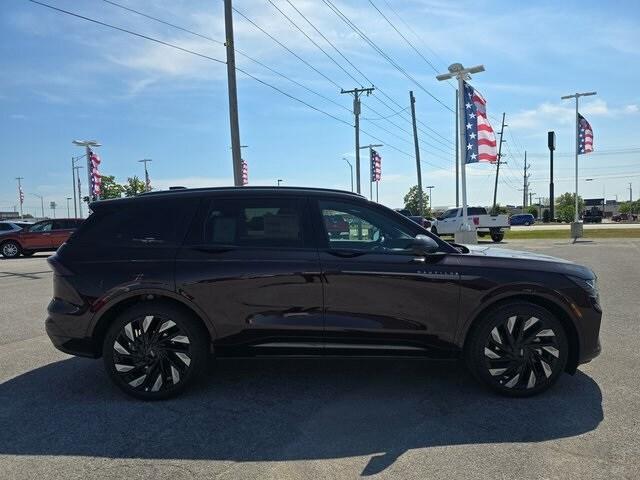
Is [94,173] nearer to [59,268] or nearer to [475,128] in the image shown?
[475,128]

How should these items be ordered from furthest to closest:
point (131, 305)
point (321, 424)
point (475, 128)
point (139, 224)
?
1. point (475, 128)
2. point (139, 224)
3. point (131, 305)
4. point (321, 424)

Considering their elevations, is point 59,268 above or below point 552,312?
above

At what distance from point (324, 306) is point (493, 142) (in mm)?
16607

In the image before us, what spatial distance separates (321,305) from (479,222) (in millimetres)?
27343

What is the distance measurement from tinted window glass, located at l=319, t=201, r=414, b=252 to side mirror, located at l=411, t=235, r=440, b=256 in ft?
0.42

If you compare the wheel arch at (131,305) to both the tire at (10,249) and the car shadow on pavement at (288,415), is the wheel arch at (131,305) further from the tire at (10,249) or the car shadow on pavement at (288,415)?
the tire at (10,249)

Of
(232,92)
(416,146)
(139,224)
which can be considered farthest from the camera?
(416,146)

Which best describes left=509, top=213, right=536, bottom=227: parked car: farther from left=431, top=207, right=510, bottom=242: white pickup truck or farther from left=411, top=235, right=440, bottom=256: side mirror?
left=411, top=235, right=440, bottom=256: side mirror

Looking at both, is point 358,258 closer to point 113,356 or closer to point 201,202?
point 201,202

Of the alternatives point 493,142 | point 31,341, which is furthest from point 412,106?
point 31,341

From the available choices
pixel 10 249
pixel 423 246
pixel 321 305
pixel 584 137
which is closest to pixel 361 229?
pixel 423 246

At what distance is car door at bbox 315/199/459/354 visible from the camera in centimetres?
439

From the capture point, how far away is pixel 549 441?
3.65 m

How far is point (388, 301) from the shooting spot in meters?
4.39
